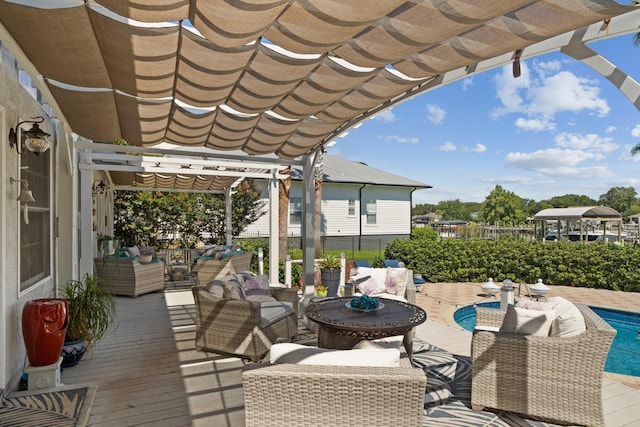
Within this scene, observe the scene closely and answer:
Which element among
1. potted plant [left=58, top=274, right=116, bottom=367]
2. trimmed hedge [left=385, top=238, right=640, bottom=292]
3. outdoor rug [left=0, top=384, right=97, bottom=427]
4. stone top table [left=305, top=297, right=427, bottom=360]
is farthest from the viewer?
trimmed hedge [left=385, top=238, right=640, bottom=292]

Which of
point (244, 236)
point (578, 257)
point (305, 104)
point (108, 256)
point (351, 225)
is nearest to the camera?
point (305, 104)

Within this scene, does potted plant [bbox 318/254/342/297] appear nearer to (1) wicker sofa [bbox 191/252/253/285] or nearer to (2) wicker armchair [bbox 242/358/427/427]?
(1) wicker sofa [bbox 191/252/253/285]

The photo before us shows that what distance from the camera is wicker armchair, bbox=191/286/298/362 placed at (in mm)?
4469

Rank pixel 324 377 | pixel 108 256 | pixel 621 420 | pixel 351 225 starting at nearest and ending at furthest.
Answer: pixel 324 377
pixel 621 420
pixel 108 256
pixel 351 225

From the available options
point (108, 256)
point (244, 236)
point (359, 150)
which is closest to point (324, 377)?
point (108, 256)

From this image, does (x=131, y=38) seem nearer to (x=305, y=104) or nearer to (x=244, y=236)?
(x=305, y=104)

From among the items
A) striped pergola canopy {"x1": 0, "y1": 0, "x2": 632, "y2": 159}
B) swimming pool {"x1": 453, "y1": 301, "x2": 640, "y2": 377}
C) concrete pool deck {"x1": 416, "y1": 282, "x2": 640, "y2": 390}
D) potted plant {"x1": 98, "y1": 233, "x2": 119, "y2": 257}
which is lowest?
swimming pool {"x1": 453, "y1": 301, "x2": 640, "y2": 377}

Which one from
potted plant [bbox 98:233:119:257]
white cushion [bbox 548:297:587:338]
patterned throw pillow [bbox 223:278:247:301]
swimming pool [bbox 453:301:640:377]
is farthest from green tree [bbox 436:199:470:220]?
white cushion [bbox 548:297:587:338]

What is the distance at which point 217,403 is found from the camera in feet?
11.4

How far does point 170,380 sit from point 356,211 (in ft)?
51.4

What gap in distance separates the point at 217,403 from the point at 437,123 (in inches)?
1396

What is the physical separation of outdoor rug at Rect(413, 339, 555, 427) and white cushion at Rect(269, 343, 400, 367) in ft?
3.30

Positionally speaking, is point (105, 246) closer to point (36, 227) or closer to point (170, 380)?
point (36, 227)

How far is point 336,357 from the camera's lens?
94.3 inches
